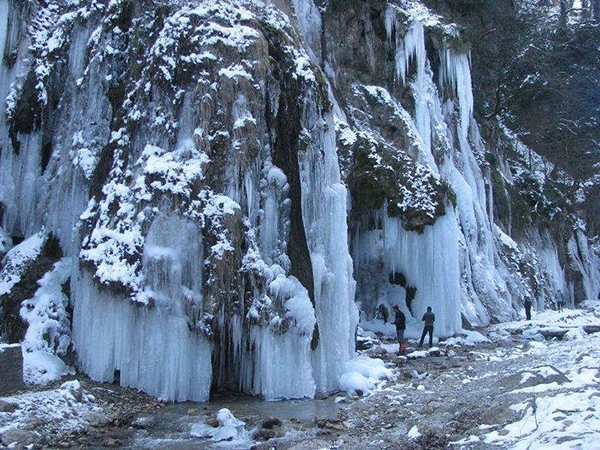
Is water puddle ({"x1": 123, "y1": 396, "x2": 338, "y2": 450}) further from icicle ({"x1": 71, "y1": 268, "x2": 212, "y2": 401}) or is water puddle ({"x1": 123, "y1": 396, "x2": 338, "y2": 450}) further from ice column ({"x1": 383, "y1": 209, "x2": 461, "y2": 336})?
ice column ({"x1": 383, "y1": 209, "x2": 461, "y2": 336})

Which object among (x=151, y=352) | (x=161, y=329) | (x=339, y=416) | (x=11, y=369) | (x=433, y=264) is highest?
(x=433, y=264)

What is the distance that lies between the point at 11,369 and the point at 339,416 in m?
5.71

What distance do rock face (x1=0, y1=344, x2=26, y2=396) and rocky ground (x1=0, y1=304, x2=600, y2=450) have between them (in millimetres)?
746

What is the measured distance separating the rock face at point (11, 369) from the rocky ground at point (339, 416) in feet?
2.45

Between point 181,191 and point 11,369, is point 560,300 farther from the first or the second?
point 11,369

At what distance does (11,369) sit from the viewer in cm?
1116

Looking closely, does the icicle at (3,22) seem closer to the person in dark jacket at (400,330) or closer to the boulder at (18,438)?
the boulder at (18,438)

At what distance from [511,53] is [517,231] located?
1028cm

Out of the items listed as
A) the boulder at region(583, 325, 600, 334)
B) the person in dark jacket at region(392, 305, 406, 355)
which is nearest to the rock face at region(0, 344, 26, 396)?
the person in dark jacket at region(392, 305, 406, 355)

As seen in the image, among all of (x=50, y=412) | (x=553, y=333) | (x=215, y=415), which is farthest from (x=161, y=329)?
(x=553, y=333)

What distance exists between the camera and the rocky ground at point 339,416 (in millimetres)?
7734

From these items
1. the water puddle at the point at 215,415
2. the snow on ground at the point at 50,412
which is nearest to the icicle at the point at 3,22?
the snow on ground at the point at 50,412

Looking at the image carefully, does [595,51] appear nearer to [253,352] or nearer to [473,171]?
[473,171]

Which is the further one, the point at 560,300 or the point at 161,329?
the point at 560,300
